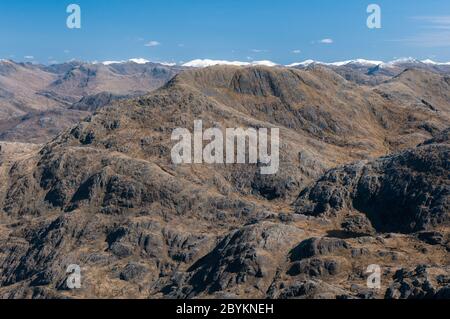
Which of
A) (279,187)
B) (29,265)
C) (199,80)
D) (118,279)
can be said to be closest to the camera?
(118,279)

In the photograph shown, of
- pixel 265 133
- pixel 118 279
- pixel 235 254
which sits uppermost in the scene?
pixel 265 133

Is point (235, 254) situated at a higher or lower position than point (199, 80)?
lower

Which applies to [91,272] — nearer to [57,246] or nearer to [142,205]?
[57,246]

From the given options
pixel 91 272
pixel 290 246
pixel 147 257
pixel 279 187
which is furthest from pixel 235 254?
pixel 279 187

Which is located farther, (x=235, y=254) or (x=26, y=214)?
(x=26, y=214)

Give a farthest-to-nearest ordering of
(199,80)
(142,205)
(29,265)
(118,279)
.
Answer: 1. (199,80)
2. (142,205)
3. (29,265)
4. (118,279)

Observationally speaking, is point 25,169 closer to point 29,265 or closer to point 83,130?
point 83,130
